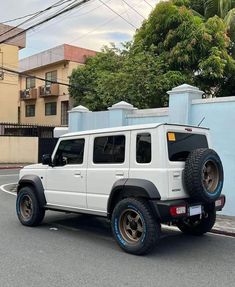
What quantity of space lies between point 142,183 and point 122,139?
96 centimetres

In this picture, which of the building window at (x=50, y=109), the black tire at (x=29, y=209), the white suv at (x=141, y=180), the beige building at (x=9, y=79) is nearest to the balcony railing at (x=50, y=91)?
the building window at (x=50, y=109)

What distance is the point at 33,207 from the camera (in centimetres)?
860

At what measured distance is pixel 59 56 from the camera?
3638 cm

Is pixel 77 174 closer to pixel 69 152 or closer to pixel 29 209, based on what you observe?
pixel 69 152

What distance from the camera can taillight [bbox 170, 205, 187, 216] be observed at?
6.38 meters

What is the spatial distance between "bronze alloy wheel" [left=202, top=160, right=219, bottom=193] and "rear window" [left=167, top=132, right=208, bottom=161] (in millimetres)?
397

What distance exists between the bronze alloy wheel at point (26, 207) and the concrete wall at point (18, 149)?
64.9 ft

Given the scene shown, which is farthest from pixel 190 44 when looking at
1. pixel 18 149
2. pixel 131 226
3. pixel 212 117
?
pixel 18 149

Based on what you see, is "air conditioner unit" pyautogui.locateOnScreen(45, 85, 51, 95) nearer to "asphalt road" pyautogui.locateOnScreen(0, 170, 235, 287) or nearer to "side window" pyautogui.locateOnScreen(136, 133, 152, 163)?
"asphalt road" pyautogui.locateOnScreen(0, 170, 235, 287)

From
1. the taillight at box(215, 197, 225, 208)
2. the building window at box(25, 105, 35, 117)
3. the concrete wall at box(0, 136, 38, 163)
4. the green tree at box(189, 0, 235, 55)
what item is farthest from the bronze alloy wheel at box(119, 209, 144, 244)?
the building window at box(25, 105, 35, 117)

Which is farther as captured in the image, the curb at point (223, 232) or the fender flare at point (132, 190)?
the curb at point (223, 232)

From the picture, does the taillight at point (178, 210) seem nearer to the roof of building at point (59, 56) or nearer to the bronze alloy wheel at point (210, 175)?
the bronze alloy wheel at point (210, 175)

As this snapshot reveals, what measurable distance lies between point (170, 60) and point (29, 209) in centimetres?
1009

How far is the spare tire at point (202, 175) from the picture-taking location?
6.59 metres
